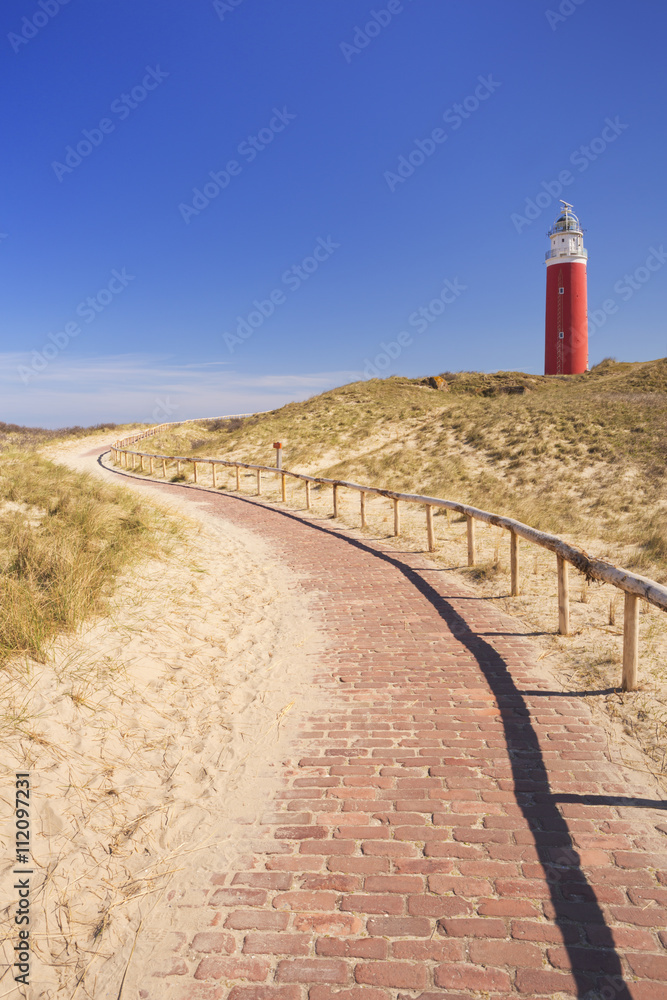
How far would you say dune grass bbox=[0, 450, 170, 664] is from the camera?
529 centimetres

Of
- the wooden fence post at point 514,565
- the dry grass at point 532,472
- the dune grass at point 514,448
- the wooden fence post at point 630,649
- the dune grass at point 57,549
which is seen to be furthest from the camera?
the dune grass at point 514,448

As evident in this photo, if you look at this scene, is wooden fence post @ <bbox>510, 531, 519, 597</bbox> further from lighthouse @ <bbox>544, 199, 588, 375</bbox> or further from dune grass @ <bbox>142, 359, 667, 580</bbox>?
lighthouse @ <bbox>544, 199, 588, 375</bbox>

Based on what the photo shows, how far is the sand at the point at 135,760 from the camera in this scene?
9.48 feet

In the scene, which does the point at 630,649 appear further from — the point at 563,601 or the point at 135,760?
the point at 135,760

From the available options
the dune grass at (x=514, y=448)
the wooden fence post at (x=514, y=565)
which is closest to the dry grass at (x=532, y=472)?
the dune grass at (x=514, y=448)

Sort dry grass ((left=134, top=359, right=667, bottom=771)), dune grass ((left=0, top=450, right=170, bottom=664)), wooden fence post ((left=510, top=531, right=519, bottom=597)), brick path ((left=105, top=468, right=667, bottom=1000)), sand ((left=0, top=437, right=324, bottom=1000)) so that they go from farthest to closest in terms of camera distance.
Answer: wooden fence post ((left=510, top=531, right=519, bottom=597)), dry grass ((left=134, top=359, right=667, bottom=771)), dune grass ((left=0, top=450, right=170, bottom=664)), sand ((left=0, top=437, right=324, bottom=1000)), brick path ((left=105, top=468, right=667, bottom=1000))

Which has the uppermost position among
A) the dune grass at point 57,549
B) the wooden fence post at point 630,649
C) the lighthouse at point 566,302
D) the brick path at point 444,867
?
the lighthouse at point 566,302

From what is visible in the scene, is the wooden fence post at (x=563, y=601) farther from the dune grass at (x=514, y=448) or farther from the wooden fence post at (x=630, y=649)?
the dune grass at (x=514, y=448)

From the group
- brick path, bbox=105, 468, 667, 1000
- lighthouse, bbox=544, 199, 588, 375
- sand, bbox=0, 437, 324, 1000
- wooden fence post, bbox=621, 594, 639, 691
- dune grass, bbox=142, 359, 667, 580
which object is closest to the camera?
brick path, bbox=105, 468, 667, 1000

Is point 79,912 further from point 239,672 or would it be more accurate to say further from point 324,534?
point 324,534

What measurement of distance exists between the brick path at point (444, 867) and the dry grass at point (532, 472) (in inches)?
32.8

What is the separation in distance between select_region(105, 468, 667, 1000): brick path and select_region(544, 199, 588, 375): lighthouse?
47212 mm

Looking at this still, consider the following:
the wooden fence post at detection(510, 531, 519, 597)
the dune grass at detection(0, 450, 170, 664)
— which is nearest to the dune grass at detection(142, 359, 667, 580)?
the wooden fence post at detection(510, 531, 519, 597)

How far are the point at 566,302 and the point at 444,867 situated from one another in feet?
165
